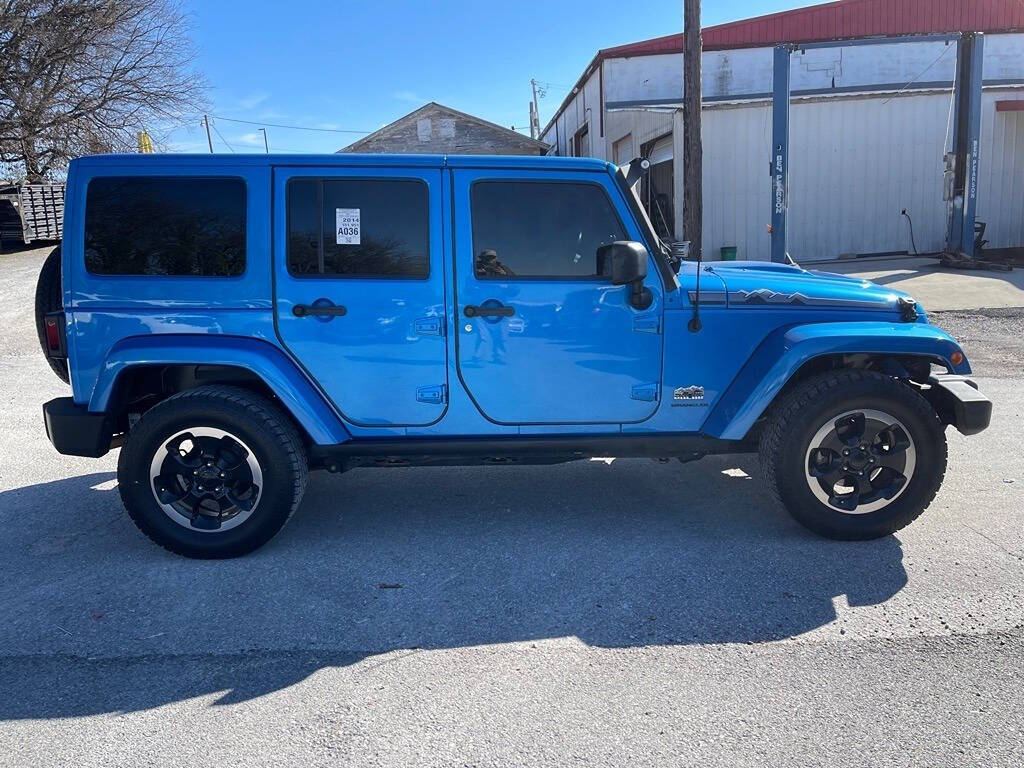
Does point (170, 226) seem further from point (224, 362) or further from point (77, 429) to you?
point (77, 429)

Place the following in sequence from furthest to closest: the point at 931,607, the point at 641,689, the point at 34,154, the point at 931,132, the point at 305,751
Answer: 1. the point at 34,154
2. the point at 931,132
3. the point at 931,607
4. the point at 641,689
5. the point at 305,751

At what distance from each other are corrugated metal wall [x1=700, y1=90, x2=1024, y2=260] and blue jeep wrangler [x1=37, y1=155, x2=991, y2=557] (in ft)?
55.7

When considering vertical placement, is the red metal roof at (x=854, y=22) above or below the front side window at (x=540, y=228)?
above

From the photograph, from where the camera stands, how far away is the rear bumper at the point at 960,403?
3.97 metres

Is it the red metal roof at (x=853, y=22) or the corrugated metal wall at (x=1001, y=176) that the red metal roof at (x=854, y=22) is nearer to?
the red metal roof at (x=853, y=22)

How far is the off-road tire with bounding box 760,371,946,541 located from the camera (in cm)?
390

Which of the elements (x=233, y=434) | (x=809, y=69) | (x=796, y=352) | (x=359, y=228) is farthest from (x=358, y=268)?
(x=809, y=69)

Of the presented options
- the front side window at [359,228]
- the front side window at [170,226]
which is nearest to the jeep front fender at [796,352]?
the front side window at [359,228]

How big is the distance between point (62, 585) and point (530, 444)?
2.38 metres

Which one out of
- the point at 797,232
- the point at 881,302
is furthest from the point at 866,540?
the point at 797,232

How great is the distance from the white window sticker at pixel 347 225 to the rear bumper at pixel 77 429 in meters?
1.52

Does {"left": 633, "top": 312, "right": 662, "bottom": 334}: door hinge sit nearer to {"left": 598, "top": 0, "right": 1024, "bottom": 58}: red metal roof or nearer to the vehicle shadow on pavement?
the vehicle shadow on pavement

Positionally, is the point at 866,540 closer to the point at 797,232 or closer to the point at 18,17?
the point at 797,232

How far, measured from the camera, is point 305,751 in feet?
8.23
